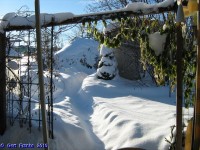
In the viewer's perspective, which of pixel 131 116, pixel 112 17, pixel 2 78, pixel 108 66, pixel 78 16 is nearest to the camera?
pixel 112 17

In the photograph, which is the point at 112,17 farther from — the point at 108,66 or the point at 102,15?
the point at 108,66

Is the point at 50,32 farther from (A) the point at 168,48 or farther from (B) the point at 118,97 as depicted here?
(B) the point at 118,97

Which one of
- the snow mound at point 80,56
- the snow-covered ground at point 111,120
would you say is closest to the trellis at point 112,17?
the snow-covered ground at point 111,120

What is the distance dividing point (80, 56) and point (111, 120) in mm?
20516

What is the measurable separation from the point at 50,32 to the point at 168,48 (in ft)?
9.47

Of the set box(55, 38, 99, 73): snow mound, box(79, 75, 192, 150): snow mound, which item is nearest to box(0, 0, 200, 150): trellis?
box(79, 75, 192, 150): snow mound

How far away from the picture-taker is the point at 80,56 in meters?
28.4

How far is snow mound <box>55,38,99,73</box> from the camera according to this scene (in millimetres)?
26609

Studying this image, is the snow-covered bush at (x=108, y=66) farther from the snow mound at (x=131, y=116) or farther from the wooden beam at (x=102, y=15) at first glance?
the wooden beam at (x=102, y=15)

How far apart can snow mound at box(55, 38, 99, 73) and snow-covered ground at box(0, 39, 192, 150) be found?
10.9m

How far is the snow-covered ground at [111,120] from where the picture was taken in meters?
6.18

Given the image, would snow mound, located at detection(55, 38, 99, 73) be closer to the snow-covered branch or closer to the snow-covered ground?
the snow-covered ground


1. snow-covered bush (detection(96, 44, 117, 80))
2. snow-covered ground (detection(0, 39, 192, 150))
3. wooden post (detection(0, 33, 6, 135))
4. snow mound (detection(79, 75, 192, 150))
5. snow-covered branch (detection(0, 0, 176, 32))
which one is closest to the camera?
snow-covered branch (detection(0, 0, 176, 32))

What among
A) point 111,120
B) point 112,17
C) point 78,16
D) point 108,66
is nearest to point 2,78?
point 78,16
